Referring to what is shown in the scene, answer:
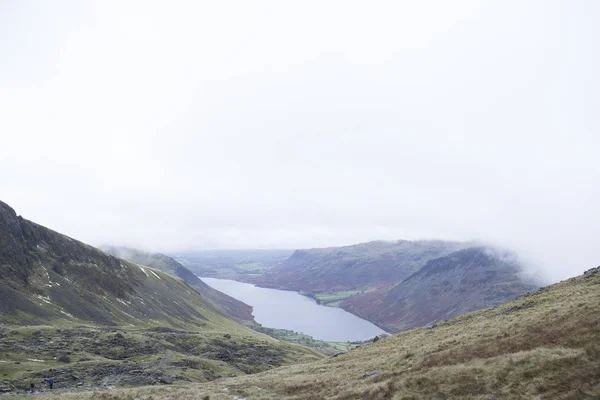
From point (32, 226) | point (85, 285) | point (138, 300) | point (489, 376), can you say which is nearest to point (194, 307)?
point (138, 300)

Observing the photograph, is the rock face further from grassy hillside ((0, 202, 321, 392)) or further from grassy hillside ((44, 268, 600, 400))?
grassy hillside ((44, 268, 600, 400))

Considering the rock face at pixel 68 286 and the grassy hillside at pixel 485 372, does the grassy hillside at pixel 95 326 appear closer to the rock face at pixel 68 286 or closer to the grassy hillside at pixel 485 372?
the rock face at pixel 68 286

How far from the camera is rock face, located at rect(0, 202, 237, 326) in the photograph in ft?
354

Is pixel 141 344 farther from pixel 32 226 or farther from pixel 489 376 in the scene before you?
pixel 32 226

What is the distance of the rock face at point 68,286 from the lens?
10788cm

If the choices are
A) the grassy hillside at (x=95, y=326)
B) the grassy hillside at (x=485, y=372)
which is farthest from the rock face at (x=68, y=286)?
the grassy hillside at (x=485, y=372)

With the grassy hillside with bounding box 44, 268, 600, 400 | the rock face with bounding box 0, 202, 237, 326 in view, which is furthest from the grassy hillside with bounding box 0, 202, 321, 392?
the grassy hillside with bounding box 44, 268, 600, 400

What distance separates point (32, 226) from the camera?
152375 millimetres

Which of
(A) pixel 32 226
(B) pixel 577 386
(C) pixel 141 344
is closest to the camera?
(B) pixel 577 386

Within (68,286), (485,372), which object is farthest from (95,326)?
(485,372)

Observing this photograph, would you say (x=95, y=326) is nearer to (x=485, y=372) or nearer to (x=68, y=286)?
(x=68, y=286)

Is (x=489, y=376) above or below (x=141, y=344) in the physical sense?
above

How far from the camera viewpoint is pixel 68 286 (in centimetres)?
13100

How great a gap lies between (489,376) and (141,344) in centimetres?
6747
